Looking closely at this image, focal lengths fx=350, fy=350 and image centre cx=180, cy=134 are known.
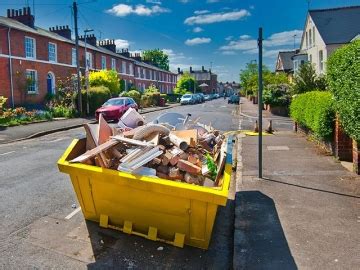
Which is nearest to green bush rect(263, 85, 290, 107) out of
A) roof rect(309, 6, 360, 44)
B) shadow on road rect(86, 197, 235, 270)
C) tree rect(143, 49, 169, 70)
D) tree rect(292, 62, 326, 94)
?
tree rect(292, 62, 326, 94)

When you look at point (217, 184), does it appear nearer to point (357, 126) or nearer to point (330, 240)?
point (330, 240)

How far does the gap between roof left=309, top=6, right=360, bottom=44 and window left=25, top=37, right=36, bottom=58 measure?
28197mm

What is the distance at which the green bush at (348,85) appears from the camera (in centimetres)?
654

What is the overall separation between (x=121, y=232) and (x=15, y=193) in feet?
9.68

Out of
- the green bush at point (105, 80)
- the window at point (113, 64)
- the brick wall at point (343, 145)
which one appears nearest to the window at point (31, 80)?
the green bush at point (105, 80)

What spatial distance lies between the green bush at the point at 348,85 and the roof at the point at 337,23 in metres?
30.5

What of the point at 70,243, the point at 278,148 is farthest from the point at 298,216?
the point at 278,148

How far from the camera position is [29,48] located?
3053cm

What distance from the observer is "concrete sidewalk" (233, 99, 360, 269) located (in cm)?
399

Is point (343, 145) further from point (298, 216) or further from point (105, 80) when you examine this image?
point (105, 80)

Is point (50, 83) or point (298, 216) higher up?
point (50, 83)

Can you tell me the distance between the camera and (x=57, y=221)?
5.27 metres

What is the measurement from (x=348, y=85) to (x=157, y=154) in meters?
4.74

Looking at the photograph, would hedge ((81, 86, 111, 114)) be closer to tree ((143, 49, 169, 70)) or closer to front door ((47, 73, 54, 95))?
front door ((47, 73, 54, 95))
